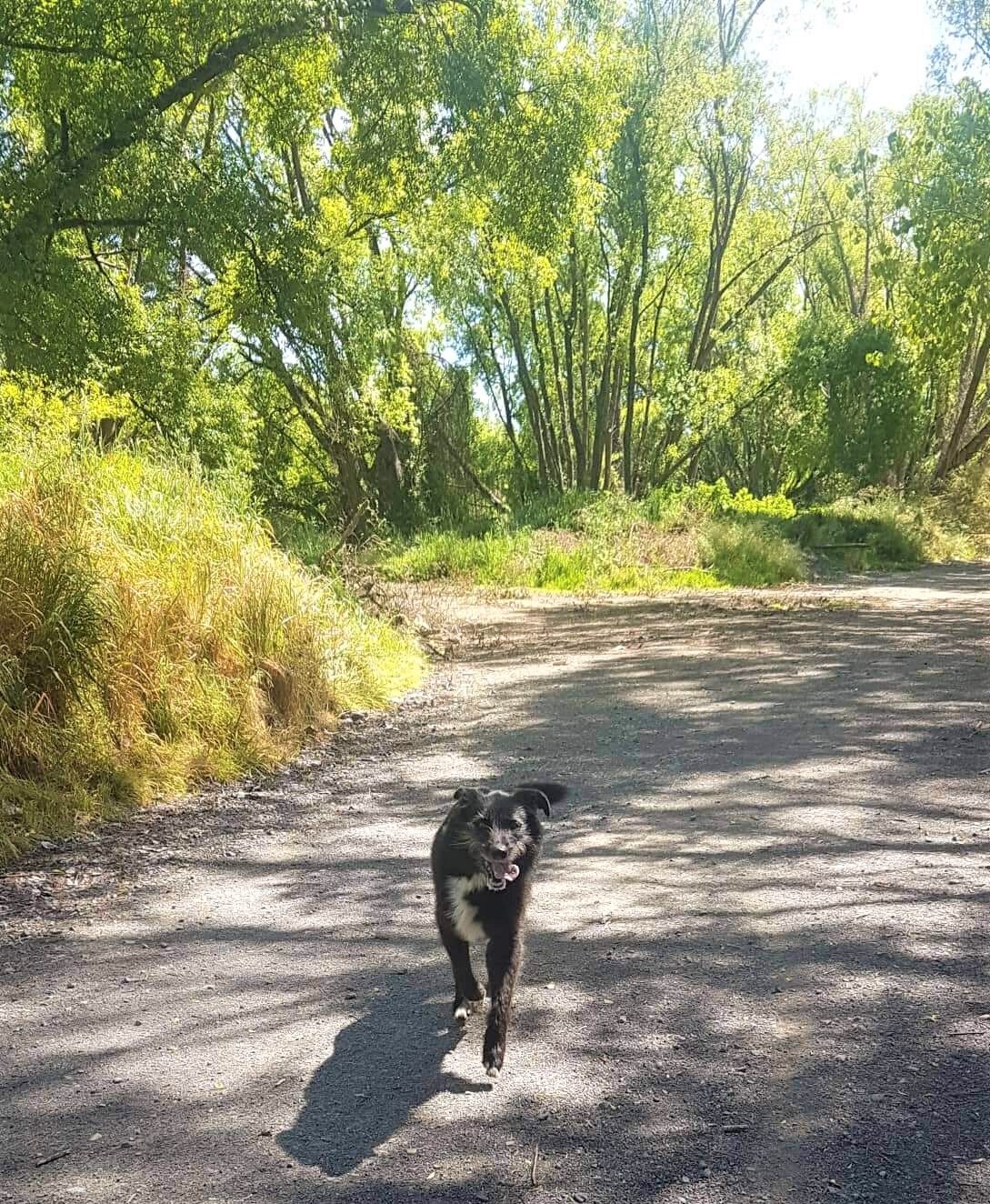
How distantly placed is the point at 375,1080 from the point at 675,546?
18.5 meters

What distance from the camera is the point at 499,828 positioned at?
10.2 ft

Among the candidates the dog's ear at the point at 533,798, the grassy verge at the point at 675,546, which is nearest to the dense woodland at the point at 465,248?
the grassy verge at the point at 675,546

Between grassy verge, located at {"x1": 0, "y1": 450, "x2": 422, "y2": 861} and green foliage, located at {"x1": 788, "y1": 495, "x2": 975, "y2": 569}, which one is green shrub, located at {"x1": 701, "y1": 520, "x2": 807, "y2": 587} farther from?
grassy verge, located at {"x1": 0, "y1": 450, "x2": 422, "y2": 861}

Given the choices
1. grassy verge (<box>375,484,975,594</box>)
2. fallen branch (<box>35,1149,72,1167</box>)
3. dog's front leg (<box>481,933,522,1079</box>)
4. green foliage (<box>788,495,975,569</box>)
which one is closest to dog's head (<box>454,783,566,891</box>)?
dog's front leg (<box>481,933,522,1079</box>)

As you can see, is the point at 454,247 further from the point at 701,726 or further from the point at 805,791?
the point at 805,791

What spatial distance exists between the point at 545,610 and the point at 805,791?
33.1ft

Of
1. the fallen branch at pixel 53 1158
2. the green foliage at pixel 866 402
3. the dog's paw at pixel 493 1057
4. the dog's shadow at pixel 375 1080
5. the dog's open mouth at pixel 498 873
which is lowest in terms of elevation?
the dog's shadow at pixel 375 1080

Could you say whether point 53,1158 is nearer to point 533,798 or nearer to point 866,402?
point 533,798

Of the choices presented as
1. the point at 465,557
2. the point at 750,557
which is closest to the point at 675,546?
the point at 750,557

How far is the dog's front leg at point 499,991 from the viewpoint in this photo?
2.82 meters

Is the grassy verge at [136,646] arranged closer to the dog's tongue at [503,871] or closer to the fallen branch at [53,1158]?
the fallen branch at [53,1158]

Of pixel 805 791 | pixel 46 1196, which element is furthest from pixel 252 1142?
pixel 805 791

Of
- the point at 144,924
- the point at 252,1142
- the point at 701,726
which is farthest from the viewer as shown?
the point at 701,726

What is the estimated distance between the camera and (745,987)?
127 inches
